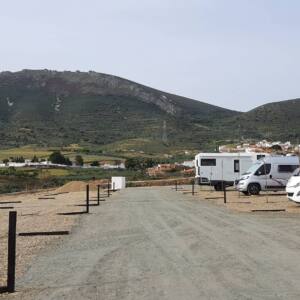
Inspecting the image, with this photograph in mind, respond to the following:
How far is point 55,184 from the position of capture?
75188 mm

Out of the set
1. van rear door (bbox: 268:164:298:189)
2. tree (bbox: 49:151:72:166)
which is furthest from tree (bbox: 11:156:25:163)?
van rear door (bbox: 268:164:298:189)

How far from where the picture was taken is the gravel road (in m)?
8.70

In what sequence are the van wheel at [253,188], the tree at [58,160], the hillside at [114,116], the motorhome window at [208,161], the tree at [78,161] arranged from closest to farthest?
the van wheel at [253,188] → the motorhome window at [208,161] → the tree at [58,160] → the tree at [78,161] → the hillside at [114,116]

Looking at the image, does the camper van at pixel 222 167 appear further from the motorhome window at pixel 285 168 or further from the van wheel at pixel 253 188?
the van wheel at pixel 253 188

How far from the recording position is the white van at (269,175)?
37156 mm

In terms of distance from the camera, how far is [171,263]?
11250 mm

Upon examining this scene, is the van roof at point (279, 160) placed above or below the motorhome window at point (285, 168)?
above

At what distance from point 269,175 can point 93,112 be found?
11658 centimetres

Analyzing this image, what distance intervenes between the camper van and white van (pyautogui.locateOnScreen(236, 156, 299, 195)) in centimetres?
1064

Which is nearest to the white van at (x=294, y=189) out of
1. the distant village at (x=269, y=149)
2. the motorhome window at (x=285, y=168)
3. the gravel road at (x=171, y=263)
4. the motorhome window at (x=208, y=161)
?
the gravel road at (x=171, y=263)

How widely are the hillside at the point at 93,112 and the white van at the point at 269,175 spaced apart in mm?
87941

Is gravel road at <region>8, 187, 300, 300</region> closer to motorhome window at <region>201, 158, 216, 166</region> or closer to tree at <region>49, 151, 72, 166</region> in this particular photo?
motorhome window at <region>201, 158, 216, 166</region>

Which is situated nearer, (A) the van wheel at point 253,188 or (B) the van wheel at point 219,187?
(A) the van wheel at point 253,188

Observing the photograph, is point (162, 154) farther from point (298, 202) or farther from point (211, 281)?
point (211, 281)
